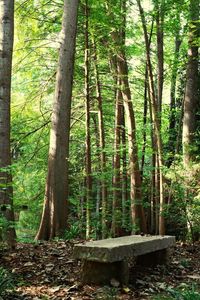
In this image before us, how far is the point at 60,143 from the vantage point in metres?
9.48

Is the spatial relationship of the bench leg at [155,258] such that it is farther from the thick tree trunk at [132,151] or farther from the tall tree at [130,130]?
the thick tree trunk at [132,151]

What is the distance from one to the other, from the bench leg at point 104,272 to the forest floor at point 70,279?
3.8 inches

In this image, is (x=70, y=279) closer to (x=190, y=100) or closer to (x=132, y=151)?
(x=132, y=151)

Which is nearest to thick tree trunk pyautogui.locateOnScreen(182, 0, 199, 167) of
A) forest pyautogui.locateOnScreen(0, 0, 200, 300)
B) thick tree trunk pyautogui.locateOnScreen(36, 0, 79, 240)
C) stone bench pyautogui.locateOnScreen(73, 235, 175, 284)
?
forest pyautogui.locateOnScreen(0, 0, 200, 300)

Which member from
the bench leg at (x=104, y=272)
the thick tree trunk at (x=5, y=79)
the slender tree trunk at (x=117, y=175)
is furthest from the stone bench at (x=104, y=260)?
the slender tree trunk at (x=117, y=175)

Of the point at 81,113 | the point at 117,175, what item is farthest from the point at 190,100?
the point at 81,113

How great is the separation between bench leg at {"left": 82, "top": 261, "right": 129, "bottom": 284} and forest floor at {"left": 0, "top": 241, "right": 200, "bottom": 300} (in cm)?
10

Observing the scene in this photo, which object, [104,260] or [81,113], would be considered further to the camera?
[81,113]

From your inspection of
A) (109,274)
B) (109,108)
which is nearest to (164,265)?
→ (109,274)

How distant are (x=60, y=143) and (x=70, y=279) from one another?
4.80 m

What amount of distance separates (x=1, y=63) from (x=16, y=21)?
434cm

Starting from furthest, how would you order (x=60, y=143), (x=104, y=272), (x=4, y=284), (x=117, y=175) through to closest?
(x=117, y=175) → (x=60, y=143) → (x=104, y=272) → (x=4, y=284)

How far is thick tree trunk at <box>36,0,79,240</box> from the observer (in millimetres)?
9023

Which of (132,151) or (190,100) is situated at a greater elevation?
(190,100)
